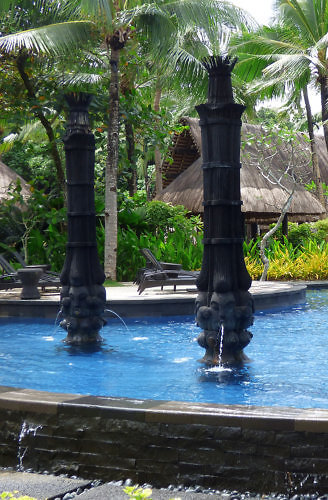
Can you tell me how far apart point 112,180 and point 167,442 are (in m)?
12.6

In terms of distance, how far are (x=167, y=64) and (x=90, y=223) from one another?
425 inches

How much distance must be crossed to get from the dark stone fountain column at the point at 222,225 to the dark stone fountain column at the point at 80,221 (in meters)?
1.84

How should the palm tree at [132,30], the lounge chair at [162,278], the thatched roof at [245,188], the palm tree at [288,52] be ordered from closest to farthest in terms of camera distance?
the lounge chair at [162,278]
the palm tree at [132,30]
the palm tree at [288,52]
the thatched roof at [245,188]

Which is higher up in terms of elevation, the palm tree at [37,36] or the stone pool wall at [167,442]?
the palm tree at [37,36]

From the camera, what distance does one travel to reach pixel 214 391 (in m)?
5.98

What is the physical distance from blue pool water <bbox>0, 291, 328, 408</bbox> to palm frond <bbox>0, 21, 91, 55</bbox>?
709 cm

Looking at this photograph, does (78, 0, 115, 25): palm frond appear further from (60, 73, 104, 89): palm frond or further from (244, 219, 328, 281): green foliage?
(244, 219, 328, 281): green foliage

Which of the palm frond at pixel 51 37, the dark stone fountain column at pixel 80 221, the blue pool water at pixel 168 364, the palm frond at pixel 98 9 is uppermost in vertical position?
the palm frond at pixel 98 9

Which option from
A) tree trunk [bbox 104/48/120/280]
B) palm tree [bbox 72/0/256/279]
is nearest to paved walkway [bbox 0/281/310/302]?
tree trunk [bbox 104/48/120/280]

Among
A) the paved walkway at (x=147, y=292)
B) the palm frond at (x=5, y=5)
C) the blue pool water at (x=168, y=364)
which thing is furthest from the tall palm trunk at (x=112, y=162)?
the blue pool water at (x=168, y=364)

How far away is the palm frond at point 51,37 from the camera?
1506 cm

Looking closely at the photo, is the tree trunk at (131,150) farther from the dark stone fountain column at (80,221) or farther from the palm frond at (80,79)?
the dark stone fountain column at (80,221)

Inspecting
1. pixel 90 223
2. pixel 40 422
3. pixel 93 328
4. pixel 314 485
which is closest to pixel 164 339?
pixel 93 328

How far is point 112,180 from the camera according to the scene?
53.4ft
